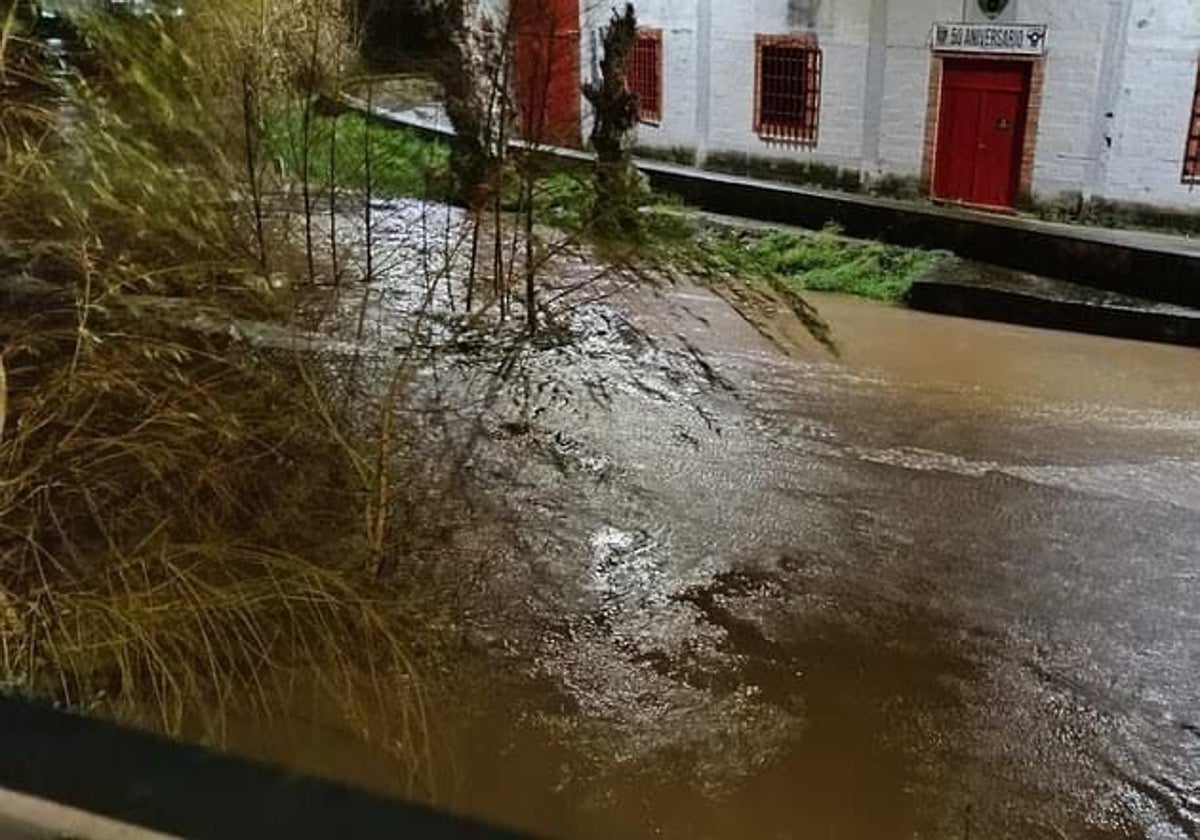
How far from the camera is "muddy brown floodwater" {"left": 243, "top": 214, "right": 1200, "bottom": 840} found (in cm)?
418

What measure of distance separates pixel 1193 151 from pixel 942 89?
2.57 m

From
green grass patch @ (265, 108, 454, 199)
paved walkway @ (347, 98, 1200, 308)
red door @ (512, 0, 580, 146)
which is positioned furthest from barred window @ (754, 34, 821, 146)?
→ green grass patch @ (265, 108, 454, 199)

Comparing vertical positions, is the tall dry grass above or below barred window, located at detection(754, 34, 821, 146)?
below

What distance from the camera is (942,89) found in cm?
1210

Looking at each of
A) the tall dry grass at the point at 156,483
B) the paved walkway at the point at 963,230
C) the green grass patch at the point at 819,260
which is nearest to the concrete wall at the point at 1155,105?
the paved walkway at the point at 963,230

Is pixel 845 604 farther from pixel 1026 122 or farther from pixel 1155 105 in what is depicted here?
pixel 1026 122

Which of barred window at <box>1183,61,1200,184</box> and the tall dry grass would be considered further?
barred window at <box>1183,61,1200,184</box>

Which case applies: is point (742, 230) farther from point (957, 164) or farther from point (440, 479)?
point (440, 479)

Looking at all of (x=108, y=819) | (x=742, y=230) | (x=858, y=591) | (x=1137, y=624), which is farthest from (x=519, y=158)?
(x=108, y=819)

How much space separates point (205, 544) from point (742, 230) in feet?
28.9

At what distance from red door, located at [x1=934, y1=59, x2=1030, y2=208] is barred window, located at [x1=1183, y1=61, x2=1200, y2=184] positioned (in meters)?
1.59

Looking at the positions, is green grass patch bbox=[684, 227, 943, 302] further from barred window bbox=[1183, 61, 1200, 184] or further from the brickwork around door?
barred window bbox=[1183, 61, 1200, 184]

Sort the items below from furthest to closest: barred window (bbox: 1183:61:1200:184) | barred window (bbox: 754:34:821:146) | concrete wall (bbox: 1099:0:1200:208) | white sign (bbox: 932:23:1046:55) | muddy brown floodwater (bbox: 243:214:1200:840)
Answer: barred window (bbox: 754:34:821:146) < white sign (bbox: 932:23:1046:55) < barred window (bbox: 1183:61:1200:184) < concrete wall (bbox: 1099:0:1200:208) < muddy brown floodwater (bbox: 243:214:1200:840)

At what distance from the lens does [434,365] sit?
7922mm
